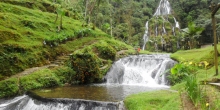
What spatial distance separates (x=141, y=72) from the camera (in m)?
15.4

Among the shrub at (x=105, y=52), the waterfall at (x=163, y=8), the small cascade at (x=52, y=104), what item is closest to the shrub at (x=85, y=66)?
the shrub at (x=105, y=52)

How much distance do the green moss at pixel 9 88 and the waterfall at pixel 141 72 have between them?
617 cm

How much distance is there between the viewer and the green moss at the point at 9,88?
970cm

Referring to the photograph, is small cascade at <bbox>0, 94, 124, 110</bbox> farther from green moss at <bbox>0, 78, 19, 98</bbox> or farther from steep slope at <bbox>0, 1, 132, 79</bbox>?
steep slope at <bbox>0, 1, 132, 79</bbox>

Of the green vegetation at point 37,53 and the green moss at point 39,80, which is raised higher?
the green vegetation at point 37,53

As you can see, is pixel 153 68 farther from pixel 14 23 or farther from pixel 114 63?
pixel 14 23

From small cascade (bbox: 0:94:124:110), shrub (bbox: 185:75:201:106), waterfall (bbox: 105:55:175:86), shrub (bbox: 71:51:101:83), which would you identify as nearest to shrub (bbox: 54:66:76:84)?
shrub (bbox: 71:51:101:83)

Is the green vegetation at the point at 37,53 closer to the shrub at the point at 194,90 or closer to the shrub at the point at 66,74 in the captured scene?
the shrub at the point at 66,74

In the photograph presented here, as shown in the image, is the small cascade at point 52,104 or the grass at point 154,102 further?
the small cascade at point 52,104

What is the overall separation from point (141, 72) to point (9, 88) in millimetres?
9328

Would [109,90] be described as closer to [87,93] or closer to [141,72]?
[87,93]

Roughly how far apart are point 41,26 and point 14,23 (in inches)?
98.7

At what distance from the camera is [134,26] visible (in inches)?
1778

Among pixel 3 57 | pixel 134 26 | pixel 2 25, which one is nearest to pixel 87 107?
pixel 3 57
